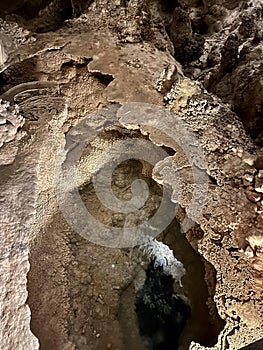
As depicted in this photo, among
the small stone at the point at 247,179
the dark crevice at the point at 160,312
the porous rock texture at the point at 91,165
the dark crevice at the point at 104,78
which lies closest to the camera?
the porous rock texture at the point at 91,165

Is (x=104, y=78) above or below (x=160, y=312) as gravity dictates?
above

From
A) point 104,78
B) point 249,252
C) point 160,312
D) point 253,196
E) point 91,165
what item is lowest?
point 160,312

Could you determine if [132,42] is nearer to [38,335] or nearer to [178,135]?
[178,135]

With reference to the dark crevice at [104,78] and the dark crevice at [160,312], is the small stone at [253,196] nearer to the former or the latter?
the dark crevice at [160,312]

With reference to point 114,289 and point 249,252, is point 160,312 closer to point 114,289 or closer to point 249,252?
point 114,289

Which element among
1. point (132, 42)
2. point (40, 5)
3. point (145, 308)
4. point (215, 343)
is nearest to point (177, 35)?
Result: point (132, 42)

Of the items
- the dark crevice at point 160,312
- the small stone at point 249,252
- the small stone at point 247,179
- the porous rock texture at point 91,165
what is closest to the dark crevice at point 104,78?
the porous rock texture at point 91,165

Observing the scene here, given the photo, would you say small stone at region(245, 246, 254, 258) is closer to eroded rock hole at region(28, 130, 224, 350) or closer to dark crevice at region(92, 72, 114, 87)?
eroded rock hole at region(28, 130, 224, 350)

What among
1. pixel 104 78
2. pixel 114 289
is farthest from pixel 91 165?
pixel 114 289
